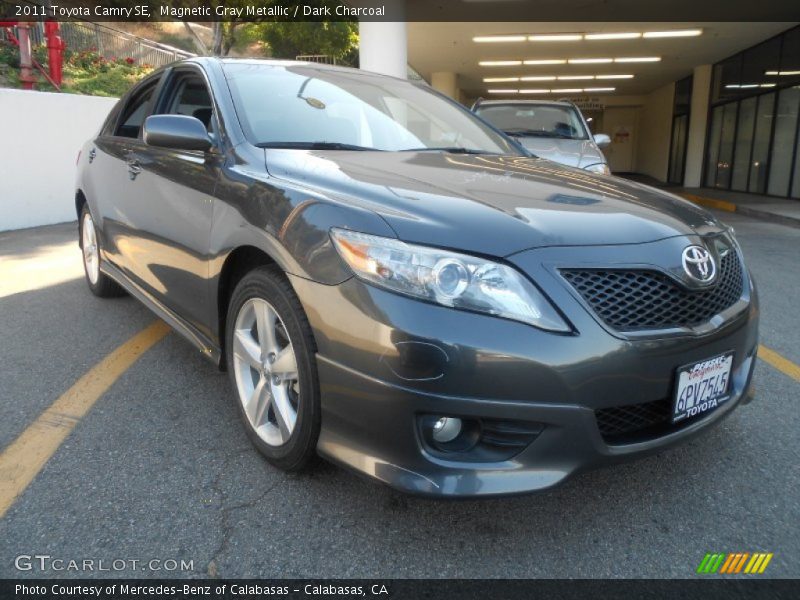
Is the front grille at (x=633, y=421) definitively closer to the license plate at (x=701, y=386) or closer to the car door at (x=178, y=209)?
the license plate at (x=701, y=386)

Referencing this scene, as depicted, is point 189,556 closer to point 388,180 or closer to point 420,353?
point 420,353

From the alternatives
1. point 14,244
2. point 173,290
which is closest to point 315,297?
point 173,290

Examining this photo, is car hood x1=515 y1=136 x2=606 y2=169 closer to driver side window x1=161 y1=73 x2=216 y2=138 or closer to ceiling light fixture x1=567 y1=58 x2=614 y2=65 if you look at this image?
driver side window x1=161 y1=73 x2=216 y2=138

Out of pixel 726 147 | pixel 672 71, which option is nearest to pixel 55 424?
pixel 726 147

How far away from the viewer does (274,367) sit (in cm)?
228

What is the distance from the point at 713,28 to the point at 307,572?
16360 mm

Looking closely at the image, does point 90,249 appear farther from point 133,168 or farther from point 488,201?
point 488,201

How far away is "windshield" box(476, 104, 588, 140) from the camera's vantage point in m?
8.14

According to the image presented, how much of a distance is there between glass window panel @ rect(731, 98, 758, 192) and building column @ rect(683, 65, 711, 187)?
2.55 m

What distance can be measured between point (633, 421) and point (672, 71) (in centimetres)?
2247

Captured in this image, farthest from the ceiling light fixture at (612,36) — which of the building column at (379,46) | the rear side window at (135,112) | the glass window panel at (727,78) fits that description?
the rear side window at (135,112)

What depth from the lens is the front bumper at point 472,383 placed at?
5.70ft

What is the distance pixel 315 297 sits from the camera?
197 cm
